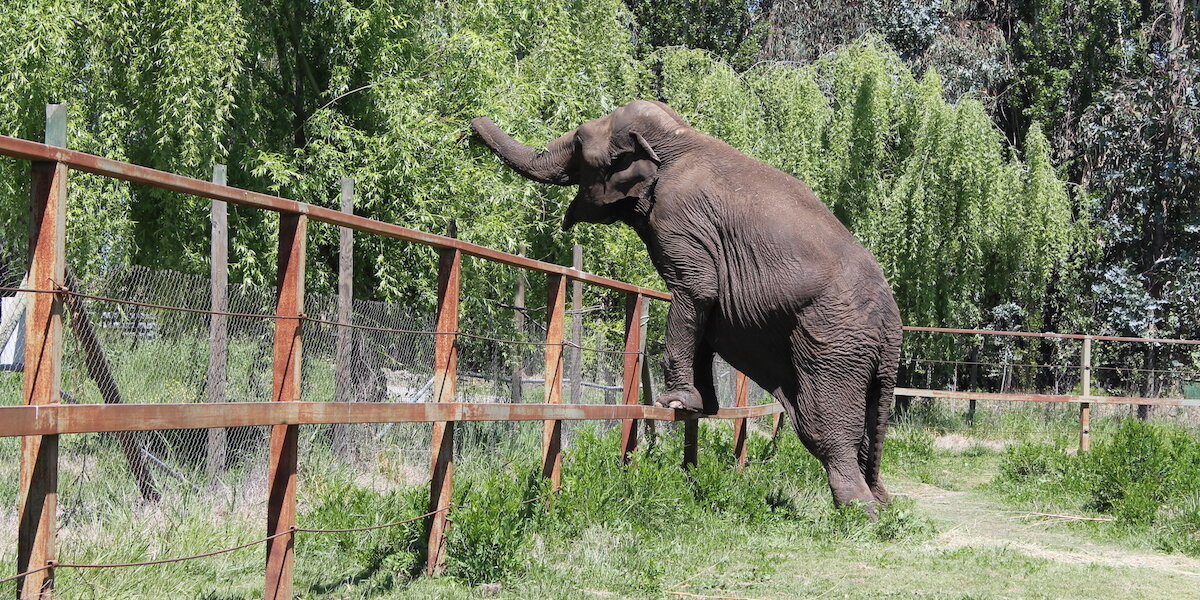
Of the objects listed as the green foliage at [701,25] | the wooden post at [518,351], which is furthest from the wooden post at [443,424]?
the green foliage at [701,25]

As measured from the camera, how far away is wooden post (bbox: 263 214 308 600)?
4.81 m

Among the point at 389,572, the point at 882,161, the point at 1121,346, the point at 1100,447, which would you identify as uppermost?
the point at 882,161

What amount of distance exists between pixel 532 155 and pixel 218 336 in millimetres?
3792

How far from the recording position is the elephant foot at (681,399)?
8758 millimetres

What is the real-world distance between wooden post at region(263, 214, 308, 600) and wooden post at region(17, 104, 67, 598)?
1115 mm

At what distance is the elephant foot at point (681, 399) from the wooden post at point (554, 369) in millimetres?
1460

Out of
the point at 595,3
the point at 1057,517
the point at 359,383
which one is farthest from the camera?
the point at 595,3

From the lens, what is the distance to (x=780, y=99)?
1903 cm

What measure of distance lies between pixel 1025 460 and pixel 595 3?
8.28m

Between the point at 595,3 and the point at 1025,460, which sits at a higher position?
the point at 595,3

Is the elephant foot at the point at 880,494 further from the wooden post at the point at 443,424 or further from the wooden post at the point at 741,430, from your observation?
the wooden post at the point at 443,424

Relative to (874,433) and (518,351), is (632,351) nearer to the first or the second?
(518,351)

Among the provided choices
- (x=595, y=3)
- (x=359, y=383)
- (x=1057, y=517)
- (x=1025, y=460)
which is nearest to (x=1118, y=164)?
(x=595, y=3)

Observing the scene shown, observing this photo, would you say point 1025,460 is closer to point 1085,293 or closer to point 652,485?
point 652,485
